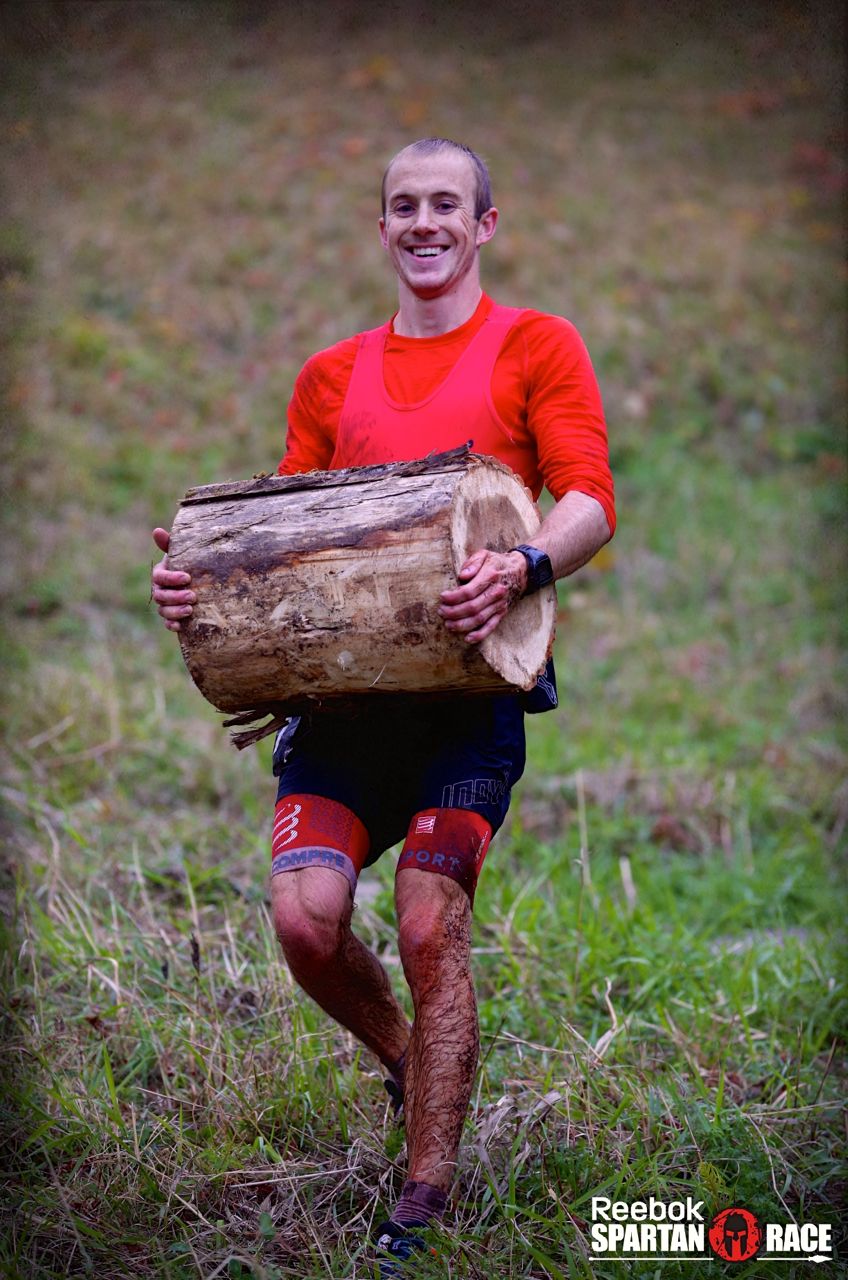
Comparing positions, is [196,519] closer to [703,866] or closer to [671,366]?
[703,866]

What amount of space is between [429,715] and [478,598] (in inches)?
23.6

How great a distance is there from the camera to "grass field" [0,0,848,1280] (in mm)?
3146

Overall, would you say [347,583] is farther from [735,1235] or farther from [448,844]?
[735,1235]

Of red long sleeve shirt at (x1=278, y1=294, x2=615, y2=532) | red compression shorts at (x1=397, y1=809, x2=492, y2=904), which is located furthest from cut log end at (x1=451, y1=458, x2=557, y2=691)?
red compression shorts at (x1=397, y1=809, x2=492, y2=904)

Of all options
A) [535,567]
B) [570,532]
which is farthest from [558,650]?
[535,567]

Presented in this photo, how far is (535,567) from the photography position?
2844 millimetres

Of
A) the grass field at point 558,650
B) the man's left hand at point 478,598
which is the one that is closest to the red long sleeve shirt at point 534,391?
the man's left hand at point 478,598

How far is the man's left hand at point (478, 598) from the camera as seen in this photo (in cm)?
265

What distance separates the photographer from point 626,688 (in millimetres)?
7508

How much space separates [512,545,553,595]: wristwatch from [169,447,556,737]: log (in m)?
0.07

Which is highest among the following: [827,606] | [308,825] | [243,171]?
[243,171]

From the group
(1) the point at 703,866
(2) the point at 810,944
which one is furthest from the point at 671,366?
(2) the point at 810,944

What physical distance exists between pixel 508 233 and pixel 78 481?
5.35 meters

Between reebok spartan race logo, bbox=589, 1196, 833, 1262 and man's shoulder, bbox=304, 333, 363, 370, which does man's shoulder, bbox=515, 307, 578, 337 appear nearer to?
man's shoulder, bbox=304, 333, 363, 370
